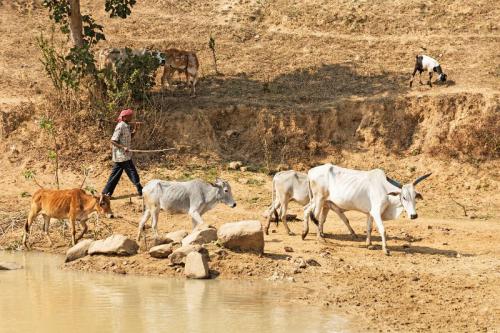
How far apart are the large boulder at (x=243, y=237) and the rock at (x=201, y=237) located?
257 millimetres

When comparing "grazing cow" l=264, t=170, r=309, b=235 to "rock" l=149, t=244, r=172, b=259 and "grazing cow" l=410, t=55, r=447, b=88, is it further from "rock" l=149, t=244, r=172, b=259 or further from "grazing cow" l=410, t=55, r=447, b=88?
"grazing cow" l=410, t=55, r=447, b=88

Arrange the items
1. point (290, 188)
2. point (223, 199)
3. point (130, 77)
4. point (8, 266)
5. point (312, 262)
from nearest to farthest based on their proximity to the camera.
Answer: point (312, 262), point (8, 266), point (223, 199), point (290, 188), point (130, 77)

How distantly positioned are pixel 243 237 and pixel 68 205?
2.97m

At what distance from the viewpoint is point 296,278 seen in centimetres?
1200

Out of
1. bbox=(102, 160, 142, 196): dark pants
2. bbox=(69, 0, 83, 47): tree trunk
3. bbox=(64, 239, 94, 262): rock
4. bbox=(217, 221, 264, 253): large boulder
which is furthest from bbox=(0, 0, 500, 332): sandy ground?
bbox=(69, 0, 83, 47): tree trunk

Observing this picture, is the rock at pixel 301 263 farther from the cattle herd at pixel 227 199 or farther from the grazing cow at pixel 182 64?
the grazing cow at pixel 182 64

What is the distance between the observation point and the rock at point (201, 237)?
1270 cm

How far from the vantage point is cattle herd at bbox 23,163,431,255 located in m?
13.4

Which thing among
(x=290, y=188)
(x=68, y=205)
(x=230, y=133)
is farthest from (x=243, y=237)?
(x=230, y=133)

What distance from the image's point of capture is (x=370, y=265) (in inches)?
491

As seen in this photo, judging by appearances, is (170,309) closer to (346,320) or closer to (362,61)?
(346,320)

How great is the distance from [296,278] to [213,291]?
1.29 m

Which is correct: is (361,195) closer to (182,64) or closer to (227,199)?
(227,199)

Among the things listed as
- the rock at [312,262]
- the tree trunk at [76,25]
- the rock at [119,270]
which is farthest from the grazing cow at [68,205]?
the tree trunk at [76,25]
